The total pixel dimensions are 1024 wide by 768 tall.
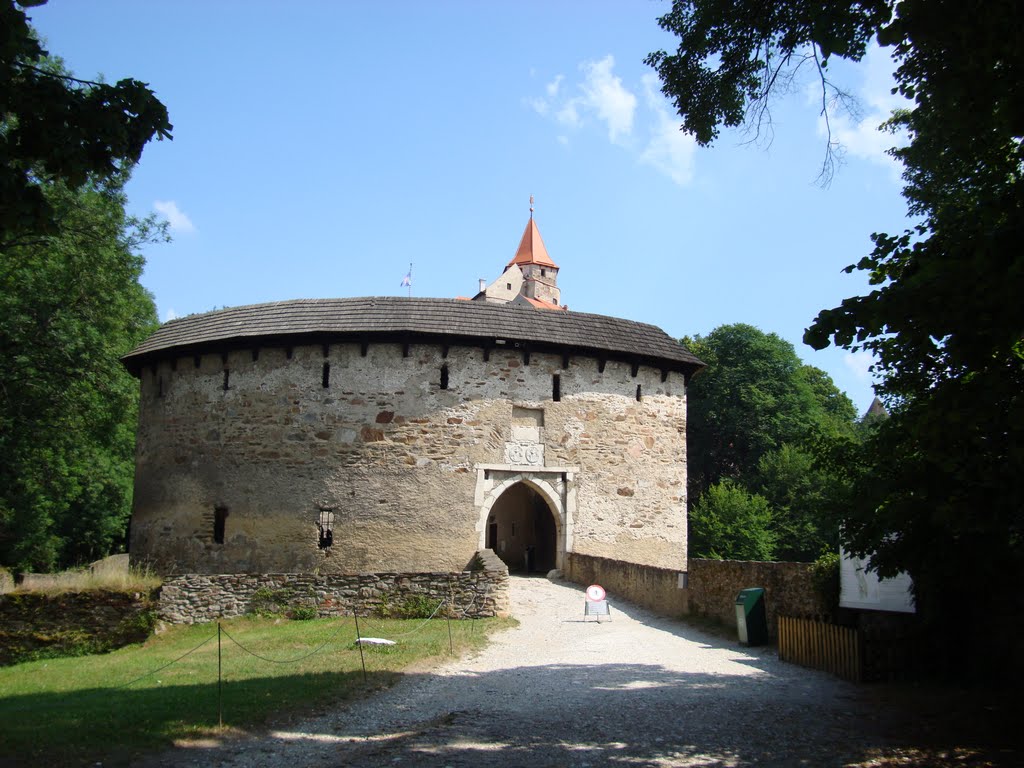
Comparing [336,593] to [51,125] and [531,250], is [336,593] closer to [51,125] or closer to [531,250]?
[51,125]

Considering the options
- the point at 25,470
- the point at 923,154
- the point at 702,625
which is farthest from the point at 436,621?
the point at 25,470

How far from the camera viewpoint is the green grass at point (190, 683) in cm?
673

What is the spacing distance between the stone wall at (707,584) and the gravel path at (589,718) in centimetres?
98

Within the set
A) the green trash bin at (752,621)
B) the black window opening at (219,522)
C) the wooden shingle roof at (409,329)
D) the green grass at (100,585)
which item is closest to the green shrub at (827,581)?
the green trash bin at (752,621)

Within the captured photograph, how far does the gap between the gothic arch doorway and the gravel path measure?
11.1m

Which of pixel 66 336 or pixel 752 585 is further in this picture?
pixel 66 336

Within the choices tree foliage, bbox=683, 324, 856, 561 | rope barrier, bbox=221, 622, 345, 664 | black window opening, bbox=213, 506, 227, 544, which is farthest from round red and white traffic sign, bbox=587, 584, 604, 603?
tree foliage, bbox=683, 324, 856, 561

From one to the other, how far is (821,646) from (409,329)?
10.9 meters

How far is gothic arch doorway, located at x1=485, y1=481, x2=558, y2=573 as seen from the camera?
74.9 feet

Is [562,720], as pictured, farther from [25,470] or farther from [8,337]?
[25,470]

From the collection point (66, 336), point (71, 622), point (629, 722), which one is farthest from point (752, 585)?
point (66, 336)

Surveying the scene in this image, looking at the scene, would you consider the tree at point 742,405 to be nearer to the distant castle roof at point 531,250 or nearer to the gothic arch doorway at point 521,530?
the gothic arch doorway at point 521,530

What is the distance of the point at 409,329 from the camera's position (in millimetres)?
18203

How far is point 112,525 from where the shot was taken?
101ft
